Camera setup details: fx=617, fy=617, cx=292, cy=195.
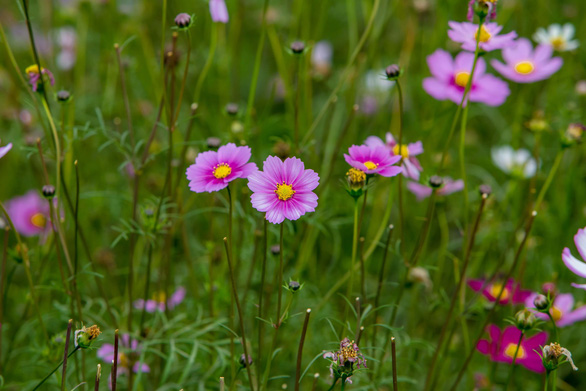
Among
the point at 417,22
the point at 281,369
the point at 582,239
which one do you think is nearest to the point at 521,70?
the point at 417,22

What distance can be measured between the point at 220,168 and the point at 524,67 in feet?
2.53

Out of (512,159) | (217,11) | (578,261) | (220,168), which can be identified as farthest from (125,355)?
(512,159)

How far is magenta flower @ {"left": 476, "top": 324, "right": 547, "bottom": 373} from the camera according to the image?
0.91 metres

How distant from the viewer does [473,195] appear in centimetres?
147

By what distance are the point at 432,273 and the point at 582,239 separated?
0.63 metres

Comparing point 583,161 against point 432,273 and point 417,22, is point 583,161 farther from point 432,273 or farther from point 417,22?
point 417,22

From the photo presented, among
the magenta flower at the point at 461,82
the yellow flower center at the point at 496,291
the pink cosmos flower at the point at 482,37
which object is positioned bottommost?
the yellow flower center at the point at 496,291

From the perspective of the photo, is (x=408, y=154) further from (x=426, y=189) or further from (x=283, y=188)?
(x=426, y=189)

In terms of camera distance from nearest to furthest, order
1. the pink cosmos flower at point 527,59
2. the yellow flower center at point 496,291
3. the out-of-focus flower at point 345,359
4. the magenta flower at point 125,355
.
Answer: the out-of-focus flower at point 345,359, the magenta flower at point 125,355, the yellow flower center at point 496,291, the pink cosmos flower at point 527,59

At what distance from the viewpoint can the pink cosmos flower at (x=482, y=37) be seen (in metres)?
0.82

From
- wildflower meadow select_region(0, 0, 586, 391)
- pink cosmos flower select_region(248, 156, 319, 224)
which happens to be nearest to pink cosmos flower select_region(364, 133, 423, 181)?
wildflower meadow select_region(0, 0, 586, 391)

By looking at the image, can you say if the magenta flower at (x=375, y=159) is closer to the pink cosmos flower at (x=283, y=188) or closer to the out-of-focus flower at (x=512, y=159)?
the pink cosmos flower at (x=283, y=188)

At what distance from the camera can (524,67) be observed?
47.2 inches

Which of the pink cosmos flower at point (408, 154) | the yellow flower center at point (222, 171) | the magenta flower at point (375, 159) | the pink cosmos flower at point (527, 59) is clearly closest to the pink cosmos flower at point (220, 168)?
the yellow flower center at point (222, 171)
